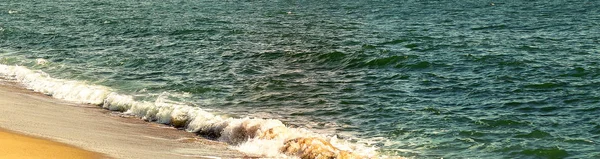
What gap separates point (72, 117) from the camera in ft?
71.2

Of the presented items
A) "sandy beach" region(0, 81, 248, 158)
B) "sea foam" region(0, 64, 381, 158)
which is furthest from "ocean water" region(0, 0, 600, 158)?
"sandy beach" region(0, 81, 248, 158)

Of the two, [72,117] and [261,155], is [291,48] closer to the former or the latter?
[72,117]

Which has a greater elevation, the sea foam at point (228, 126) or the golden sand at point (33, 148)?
the golden sand at point (33, 148)

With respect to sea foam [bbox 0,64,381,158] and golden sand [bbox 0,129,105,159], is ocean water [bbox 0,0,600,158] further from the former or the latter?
golden sand [bbox 0,129,105,159]

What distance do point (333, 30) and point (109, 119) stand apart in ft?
71.2

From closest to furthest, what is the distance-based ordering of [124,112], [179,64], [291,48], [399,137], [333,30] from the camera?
1. [399,137]
2. [124,112]
3. [179,64]
4. [291,48]
5. [333,30]

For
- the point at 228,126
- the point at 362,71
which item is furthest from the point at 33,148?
the point at 362,71

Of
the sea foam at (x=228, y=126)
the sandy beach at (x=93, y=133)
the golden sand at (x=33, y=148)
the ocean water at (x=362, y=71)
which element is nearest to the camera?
the golden sand at (x=33, y=148)

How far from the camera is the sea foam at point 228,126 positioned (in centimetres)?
1752

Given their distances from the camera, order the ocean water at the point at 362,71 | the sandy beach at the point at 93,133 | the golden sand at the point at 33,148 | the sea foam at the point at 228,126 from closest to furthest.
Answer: the golden sand at the point at 33,148 → the sandy beach at the point at 93,133 → the sea foam at the point at 228,126 → the ocean water at the point at 362,71

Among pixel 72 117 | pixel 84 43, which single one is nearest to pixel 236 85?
pixel 72 117

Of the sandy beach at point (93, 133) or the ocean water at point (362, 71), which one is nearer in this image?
the sandy beach at point (93, 133)

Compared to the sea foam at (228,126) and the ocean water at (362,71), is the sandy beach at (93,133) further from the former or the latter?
the ocean water at (362,71)

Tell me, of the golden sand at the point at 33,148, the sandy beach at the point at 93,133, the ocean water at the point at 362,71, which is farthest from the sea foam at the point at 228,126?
the golden sand at the point at 33,148
